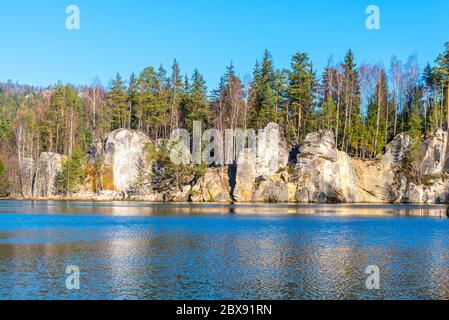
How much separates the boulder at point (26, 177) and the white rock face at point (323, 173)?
6131cm

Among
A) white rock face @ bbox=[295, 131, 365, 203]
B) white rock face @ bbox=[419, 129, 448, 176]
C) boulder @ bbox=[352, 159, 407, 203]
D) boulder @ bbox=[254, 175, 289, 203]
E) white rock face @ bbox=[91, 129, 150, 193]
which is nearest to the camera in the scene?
white rock face @ bbox=[295, 131, 365, 203]

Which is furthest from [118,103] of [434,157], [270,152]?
[434,157]

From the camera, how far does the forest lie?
99.9 m

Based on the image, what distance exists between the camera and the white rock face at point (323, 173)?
91312 mm

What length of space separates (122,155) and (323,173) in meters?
42.2

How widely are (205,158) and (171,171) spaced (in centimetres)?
749

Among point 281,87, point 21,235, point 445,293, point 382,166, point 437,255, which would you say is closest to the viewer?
point 445,293

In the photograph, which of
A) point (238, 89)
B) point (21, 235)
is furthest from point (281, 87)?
point (21, 235)

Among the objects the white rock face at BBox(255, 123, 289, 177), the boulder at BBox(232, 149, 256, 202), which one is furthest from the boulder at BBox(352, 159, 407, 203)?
the boulder at BBox(232, 149, 256, 202)

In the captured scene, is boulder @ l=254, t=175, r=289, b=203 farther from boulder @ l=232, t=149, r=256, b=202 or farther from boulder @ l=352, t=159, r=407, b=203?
boulder @ l=352, t=159, r=407, b=203

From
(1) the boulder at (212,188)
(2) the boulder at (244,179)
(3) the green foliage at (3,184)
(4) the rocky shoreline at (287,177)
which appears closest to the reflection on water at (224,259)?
(4) the rocky shoreline at (287,177)

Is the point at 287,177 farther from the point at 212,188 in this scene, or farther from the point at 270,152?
the point at 212,188
